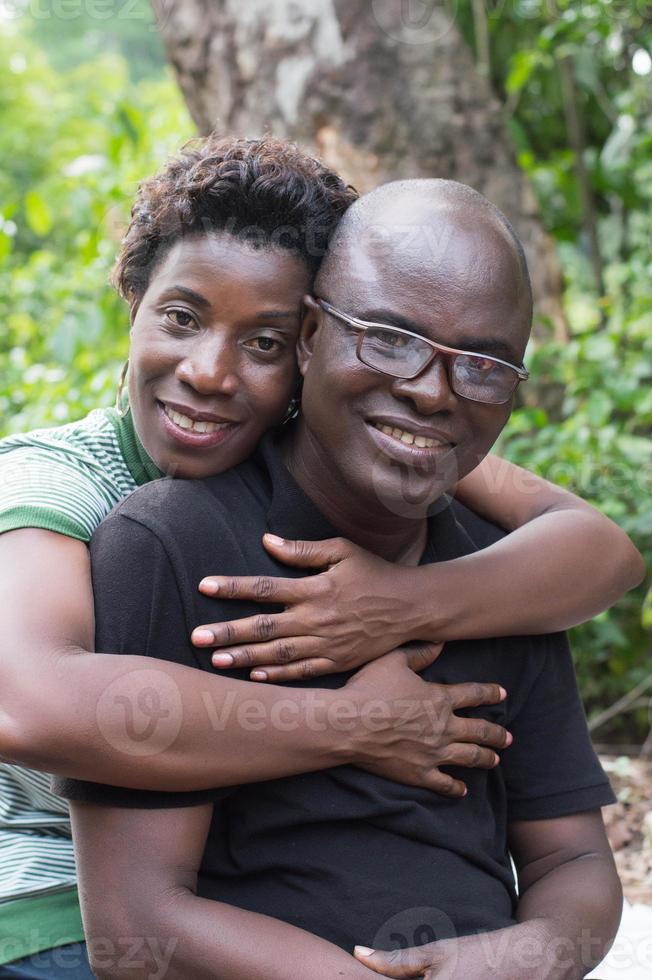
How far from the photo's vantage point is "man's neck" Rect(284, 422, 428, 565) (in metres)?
2.15

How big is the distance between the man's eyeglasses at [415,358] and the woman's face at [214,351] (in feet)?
0.69

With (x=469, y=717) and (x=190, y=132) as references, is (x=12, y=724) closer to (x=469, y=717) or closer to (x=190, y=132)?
(x=469, y=717)

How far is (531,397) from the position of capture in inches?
191

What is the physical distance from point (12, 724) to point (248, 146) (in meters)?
1.20

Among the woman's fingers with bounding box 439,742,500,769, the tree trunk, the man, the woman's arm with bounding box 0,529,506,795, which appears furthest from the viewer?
the tree trunk

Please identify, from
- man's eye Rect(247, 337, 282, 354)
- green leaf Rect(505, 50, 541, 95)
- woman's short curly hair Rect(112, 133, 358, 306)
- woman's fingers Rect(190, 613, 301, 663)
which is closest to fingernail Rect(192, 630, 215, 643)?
woman's fingers Rect(190, 613, 301, 663)

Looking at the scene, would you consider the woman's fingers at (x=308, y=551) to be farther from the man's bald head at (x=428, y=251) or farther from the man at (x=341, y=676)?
the man's bald head at (x=428, y=251)

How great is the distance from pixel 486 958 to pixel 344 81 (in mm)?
3451

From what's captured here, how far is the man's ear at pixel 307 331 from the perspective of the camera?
2.13 m

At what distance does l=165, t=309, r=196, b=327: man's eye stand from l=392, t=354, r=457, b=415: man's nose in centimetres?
46

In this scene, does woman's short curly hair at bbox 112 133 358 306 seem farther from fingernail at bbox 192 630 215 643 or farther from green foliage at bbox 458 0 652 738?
green foliage at bbox 458 0 652 738

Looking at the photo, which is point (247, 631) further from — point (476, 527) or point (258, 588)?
point (476, 527)

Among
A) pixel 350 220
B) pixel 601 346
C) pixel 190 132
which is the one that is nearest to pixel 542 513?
pixel 350 220

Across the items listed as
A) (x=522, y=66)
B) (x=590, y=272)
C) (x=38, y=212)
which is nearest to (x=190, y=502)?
(x=38, y=212)
